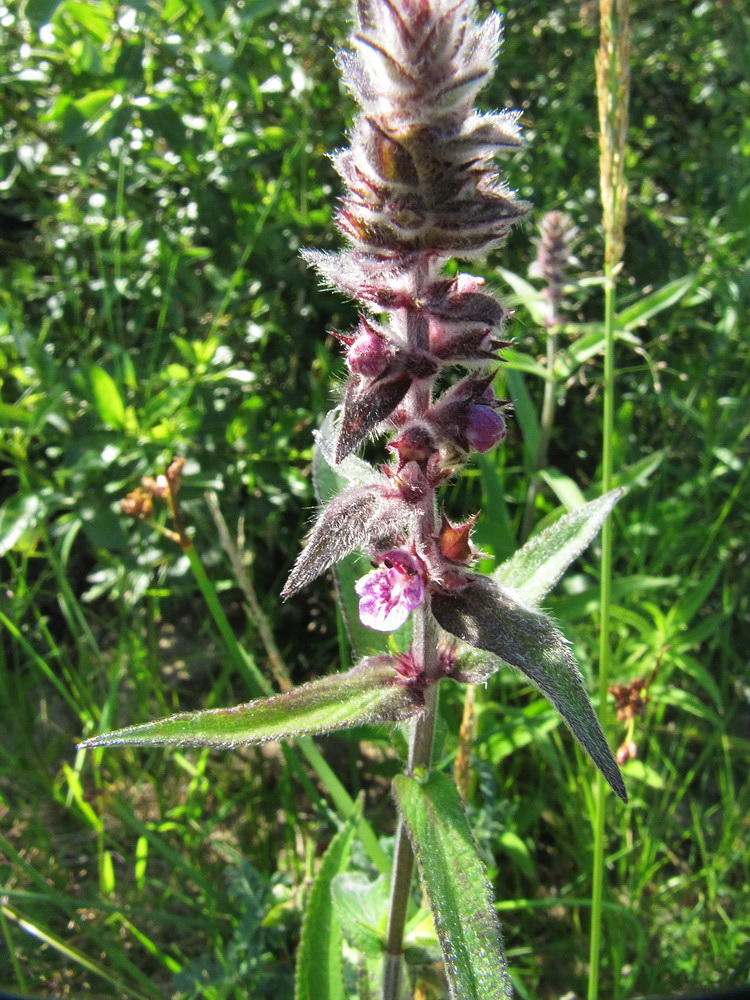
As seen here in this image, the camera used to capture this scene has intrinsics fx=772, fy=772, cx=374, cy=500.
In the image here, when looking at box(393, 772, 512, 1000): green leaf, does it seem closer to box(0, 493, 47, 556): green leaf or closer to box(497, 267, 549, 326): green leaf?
box(0, 493, 47, 556): green leaf

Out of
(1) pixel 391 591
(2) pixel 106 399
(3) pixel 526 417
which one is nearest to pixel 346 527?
(1) pixel 391 591

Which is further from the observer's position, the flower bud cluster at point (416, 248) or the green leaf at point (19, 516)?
the green leaf at point (19, 516)

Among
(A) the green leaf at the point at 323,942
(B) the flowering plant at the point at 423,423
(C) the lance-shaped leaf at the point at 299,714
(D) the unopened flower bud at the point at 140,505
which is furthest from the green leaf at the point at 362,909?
(D) the unopened flower bud at the point at 140,505

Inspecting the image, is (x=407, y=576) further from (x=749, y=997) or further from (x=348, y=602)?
(x=749, y=997)

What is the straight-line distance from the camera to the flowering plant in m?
1.07

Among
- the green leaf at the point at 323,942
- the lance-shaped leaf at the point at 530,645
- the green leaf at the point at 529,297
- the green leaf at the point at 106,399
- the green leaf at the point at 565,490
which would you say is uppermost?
the green leaf at the point at 529,297

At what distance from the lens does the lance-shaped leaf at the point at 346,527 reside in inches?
48.6

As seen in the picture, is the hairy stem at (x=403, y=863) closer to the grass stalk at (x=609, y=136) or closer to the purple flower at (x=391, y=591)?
the purple flower at (x=391, y=591)

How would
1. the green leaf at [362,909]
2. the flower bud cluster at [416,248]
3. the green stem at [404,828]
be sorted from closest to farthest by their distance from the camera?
the flower bud cluster at [416,248], the green stem at [404,828], the green leaf at [362,909]

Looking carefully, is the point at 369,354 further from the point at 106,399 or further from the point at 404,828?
the point at 106,399

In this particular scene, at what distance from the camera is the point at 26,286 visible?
118 inches

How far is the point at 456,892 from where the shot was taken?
121 centimetres

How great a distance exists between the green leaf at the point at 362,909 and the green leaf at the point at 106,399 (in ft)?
4.82

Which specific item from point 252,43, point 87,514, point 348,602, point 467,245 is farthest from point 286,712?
point 252,43
